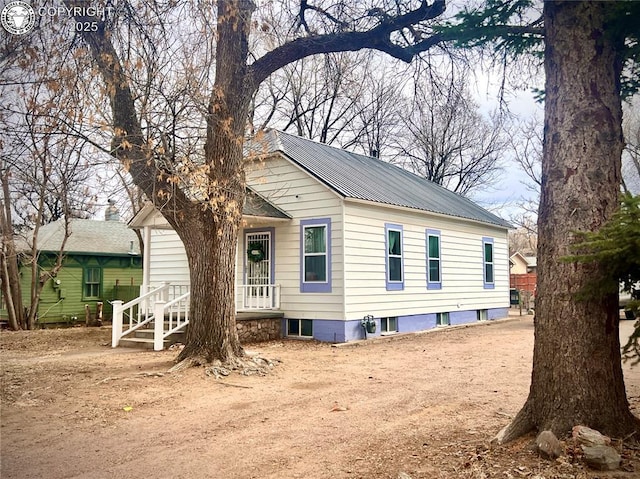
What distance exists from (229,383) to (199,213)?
292 cm

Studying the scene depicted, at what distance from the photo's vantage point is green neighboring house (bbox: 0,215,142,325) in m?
22.0

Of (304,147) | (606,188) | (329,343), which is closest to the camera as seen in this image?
(606,188)

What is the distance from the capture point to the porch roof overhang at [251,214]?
44.5 feet

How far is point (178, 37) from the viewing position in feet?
27.7

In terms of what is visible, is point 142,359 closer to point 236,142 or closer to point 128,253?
point 236,142

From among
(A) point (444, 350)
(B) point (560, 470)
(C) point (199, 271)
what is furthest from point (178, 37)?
(A) point (444, 350)

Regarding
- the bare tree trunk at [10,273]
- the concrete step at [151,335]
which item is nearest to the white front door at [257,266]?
the concrete step at [151,335]

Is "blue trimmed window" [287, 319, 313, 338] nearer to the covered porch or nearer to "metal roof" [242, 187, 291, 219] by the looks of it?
the covered porch

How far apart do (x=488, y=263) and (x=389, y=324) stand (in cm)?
727

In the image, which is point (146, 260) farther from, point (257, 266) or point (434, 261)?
point (434, 261)

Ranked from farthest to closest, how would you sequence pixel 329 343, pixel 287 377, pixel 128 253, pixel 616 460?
pixel 128 253
pixel 329 343
pixel 287 377
pixel 616 460

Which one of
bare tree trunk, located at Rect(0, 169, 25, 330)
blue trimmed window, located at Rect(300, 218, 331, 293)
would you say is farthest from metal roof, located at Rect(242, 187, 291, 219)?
bare tree trunk, located at Rect(0, 169, 25, 330)

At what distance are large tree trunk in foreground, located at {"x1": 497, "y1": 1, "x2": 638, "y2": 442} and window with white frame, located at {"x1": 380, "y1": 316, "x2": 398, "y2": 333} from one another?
10.0 metres

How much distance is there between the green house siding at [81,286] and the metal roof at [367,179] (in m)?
11.1
